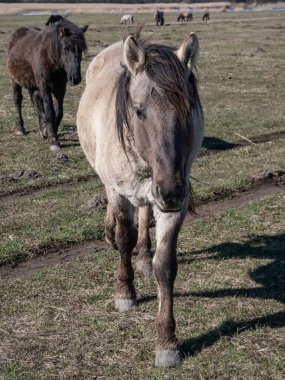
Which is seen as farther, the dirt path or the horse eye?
the dirt path

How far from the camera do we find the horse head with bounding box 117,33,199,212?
3.73 metres

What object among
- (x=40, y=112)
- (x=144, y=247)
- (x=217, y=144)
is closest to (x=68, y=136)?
(x=40, y=112)

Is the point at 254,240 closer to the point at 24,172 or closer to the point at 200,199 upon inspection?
the point at 200,199

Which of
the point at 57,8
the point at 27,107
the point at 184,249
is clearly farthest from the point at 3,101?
the point at 57,8

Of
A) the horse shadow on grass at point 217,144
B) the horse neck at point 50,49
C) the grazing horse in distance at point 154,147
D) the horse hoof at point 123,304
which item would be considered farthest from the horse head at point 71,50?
the horse hoof at point 123,304

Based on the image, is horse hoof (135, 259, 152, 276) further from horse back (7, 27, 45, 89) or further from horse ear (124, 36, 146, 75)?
horse back (7, 27, 45, 89)

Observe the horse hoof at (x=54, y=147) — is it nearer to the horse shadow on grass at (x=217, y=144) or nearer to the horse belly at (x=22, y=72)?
the horse belly at (x=22, y=72)

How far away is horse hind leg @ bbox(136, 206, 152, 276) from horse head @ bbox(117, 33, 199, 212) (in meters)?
1.89

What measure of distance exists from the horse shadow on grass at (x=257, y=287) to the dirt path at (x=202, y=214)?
72cm

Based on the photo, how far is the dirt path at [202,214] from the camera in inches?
241

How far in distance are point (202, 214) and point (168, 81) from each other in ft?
12.7

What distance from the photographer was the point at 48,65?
1091 centimetres

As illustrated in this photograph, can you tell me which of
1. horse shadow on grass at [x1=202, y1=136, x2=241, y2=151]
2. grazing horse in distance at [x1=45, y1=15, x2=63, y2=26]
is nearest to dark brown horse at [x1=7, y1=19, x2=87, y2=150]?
grazing horse in distance at [x1=45, y1=15, x2=63, y2=26]

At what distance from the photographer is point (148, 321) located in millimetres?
4902
